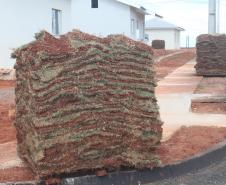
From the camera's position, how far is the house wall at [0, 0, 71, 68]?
68.9 feet

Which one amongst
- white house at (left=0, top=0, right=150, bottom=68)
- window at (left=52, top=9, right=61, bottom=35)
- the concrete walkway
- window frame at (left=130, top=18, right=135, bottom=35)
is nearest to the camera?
the concrete walkway

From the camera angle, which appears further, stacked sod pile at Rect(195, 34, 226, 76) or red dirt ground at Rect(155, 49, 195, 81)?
→ red dirt ground at Rect(155, 49, 195, 81)

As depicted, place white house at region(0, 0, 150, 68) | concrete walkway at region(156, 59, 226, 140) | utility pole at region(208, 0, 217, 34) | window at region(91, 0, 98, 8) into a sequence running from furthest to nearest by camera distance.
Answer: window at region(91, 0, 98, 8), utility pole at region(208, 0, 217, 34), white house at region(0, 0, 150, 68), concrete walkway at region(156, 59, 226, 140)

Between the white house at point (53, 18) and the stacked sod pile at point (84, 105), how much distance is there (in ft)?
11.0

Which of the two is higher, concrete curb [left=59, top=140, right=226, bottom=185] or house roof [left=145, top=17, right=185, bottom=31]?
house roof [left=145, top=17, right=185, bottom=31]

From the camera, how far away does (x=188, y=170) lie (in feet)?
25.1

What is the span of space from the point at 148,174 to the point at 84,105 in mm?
1228

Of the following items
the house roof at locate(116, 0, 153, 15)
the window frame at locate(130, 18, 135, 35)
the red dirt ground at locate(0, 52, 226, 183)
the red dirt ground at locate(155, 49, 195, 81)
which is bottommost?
the red dirt ground at locate(155, 49, 195, 81)

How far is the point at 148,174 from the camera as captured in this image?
7297 mm

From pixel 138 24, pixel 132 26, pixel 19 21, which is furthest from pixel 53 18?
pixel 138 24

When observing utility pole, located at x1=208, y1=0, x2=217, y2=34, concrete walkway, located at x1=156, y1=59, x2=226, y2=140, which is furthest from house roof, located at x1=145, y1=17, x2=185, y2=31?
concrete walkway, located at x1=156, y1=59, x2=226, y2=140

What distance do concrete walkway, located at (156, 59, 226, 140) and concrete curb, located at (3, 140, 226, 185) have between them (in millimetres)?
1110

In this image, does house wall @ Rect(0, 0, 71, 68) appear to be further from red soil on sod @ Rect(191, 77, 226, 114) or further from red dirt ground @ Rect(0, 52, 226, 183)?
red dirt ground @ Rect(0, 52, 226, 183)

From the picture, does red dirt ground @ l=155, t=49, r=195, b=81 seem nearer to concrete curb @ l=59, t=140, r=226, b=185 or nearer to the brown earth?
the brown earth
